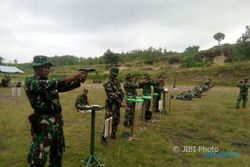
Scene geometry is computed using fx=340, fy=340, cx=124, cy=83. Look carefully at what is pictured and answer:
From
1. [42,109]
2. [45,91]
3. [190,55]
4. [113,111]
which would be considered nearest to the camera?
[45,91]

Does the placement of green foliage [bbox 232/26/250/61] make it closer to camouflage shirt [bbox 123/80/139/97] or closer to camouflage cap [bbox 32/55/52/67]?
camouflage shirt [bbox 123/80/139/97]

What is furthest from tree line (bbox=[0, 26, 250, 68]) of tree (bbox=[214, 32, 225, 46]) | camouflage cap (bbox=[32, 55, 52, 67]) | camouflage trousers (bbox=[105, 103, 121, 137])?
camouflage cap (bbox=[32, 55, 52, 67])

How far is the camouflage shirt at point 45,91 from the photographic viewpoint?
4590 mm

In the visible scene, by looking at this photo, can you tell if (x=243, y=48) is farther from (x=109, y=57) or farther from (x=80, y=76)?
(x=80, y=76)

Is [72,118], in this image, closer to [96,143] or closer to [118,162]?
[96,143]

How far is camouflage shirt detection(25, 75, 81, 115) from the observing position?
15.1 ft

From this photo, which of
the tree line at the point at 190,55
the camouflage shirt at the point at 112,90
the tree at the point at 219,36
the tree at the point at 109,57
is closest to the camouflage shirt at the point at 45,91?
the camouflage shirt at the point at 112,90

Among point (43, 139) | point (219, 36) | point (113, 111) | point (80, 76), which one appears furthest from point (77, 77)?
point (219, 36)

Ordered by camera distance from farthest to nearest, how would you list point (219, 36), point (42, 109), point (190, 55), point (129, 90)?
1. point (219, 36)
2. point (190, 55)
3. point (129, 90)
4. point (42, 109)

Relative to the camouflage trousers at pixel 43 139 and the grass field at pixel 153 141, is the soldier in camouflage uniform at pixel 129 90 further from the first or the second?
the camouflage trousers at pixel 43 139

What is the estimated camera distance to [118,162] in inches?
284

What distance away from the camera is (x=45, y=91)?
4.66 m

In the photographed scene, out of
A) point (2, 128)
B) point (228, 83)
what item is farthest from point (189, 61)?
point (2, 128)

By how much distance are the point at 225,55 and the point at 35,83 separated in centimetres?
6110
